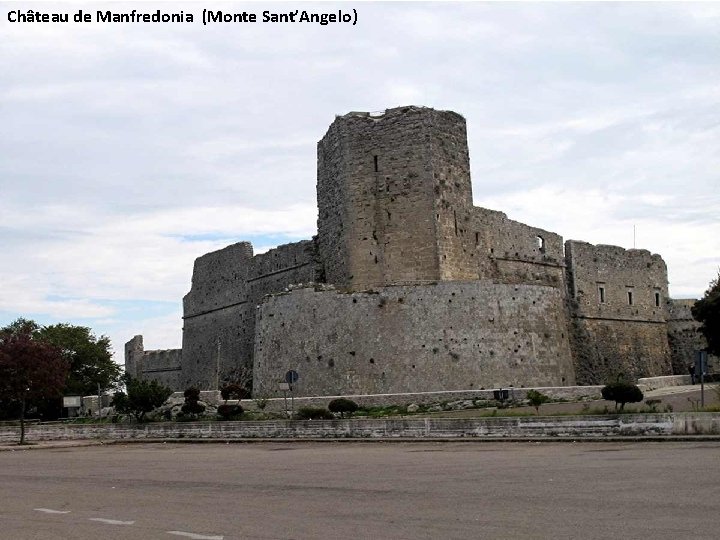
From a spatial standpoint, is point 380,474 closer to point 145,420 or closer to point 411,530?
point 411,530

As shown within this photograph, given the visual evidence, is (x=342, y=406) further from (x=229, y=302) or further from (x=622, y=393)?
(x=229, y=302)

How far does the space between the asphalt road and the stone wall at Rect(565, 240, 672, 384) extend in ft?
95.4

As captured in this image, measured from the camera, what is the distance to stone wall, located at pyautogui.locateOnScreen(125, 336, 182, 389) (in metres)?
61.5

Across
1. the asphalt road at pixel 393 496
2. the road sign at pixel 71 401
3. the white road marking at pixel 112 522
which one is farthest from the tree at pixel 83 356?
the white road marking at pixel 112 522

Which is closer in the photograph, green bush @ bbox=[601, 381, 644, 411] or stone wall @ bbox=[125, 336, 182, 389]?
green bush @ bbox=[601, 381, 644, 411]

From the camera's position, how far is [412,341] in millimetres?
32688

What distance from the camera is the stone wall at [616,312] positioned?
4591 cm

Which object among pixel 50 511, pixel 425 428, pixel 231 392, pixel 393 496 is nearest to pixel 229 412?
pixel 231 392

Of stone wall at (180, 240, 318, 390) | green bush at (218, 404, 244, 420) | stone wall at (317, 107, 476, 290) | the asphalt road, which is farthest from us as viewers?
stone wall at (180, 240, 318, 390)

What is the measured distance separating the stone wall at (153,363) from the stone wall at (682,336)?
3081 cm

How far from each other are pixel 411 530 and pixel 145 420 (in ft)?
81.9

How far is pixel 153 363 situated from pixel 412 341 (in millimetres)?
36070

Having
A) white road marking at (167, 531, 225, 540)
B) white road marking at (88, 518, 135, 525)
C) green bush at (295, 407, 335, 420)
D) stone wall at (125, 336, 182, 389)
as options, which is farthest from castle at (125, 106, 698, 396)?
white road marking at (167, 531, 225, 540)

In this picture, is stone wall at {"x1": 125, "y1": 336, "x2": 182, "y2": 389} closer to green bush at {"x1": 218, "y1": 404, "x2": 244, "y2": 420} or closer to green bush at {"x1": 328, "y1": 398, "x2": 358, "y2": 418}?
green bush at {"x1": 218, "y1": 404, "x2": 244, "y2": 420}
